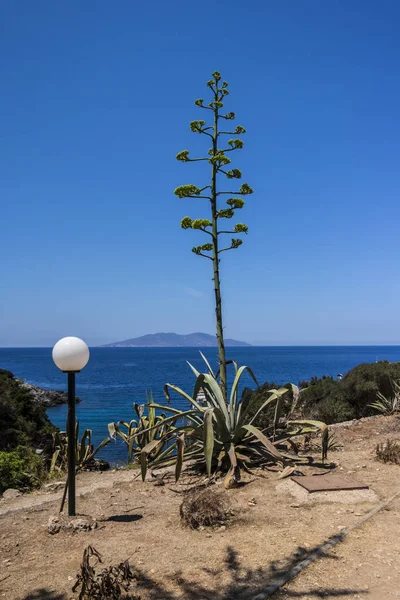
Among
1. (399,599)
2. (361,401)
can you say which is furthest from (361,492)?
(361,401)

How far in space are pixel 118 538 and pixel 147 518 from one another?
63 centimetres

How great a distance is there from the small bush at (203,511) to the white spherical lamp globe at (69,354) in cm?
171

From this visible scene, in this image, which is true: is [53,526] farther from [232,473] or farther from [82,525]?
[232,473]

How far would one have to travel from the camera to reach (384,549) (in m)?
3.71

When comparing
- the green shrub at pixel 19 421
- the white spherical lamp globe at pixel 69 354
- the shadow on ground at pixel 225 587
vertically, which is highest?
the white spherical lamp globe at pixel 69 354

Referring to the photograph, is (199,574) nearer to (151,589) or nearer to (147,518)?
(151,589)

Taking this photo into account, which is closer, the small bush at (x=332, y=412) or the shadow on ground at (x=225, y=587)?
the shadow on ground at (x=225, y=587)

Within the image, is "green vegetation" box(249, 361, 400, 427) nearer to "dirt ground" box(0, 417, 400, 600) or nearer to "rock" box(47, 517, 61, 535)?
"dirt ground" box(0, 417, 400, 600)

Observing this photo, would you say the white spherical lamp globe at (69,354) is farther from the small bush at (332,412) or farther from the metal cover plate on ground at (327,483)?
the small bush at (332,412)

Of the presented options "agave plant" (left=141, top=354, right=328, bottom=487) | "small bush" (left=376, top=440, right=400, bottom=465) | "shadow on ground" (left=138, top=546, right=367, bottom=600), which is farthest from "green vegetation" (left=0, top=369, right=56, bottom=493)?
"small bush" (left=376, top=440, right=400, bottom=465)

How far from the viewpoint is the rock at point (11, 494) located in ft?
21.1

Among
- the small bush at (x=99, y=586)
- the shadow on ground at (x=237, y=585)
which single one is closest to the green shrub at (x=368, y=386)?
the shadow on ground at (x=237, y=585)

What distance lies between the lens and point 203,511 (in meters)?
4.32

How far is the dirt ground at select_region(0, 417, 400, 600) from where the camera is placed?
3184 mm
